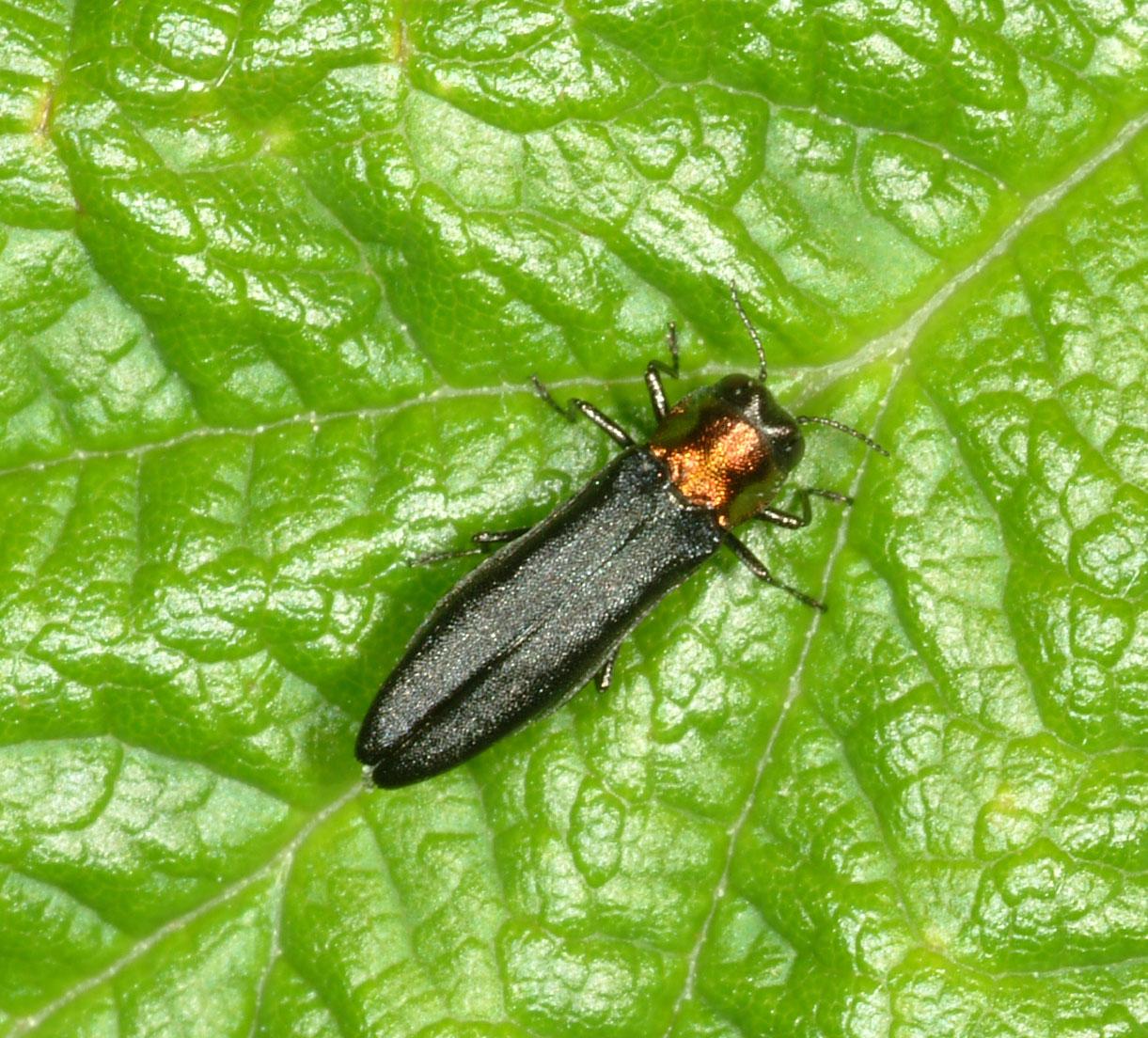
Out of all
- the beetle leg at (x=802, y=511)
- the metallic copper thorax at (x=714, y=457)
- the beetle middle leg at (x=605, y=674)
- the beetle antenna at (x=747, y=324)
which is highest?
the beetle antenna at (x=747, y=324)

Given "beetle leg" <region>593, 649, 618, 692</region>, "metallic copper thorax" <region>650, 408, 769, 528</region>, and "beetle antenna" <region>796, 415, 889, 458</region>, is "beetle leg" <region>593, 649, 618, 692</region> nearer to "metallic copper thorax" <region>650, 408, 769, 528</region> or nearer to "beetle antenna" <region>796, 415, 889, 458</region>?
"metallic copper thorax" <region>650, 408, 769, 528</region>

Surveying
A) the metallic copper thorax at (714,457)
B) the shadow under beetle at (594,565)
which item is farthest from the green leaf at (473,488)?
the metallic copper thorax at (714,457)

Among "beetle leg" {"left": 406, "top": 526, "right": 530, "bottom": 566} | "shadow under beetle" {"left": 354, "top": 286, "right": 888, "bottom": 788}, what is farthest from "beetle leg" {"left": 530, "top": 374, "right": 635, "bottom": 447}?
"beetle leg" {"left": 406, "top": 526, "right": 530, "bottom": 566}

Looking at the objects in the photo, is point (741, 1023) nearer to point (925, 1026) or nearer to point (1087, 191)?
point (925, 1026)

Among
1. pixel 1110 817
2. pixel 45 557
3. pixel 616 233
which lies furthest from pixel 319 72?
pixel 1110 817

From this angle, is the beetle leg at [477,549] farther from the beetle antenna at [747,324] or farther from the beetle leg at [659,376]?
the beetle antenna at [747,324]

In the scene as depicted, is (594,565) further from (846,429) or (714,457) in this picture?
(846,429)

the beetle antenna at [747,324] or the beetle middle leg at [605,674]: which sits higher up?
the beetle antenna at [747,324]
